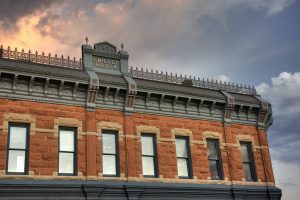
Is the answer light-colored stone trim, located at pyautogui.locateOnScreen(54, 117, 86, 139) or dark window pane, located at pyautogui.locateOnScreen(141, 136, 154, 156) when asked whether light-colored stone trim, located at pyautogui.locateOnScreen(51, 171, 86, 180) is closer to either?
light-colored stone trim, located at pyautogui.locateOnScreen(54, 117, 86, 139)

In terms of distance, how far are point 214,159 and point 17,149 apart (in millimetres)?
9908

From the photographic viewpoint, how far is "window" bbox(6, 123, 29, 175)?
1709 cm

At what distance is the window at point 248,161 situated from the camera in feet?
73.8

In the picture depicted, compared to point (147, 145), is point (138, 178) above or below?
below

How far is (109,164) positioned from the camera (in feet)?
62.3

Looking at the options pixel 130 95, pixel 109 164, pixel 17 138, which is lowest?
pixel 109 164

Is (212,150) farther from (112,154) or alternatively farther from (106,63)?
(106,63)

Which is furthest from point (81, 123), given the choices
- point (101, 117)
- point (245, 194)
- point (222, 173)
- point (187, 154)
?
point (245, 194)

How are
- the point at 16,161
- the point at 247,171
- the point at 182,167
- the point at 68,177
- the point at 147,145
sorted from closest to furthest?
the point at 16,161
the point at 68,177
the point at 147,145
the point at 182,167
the point at 247,171

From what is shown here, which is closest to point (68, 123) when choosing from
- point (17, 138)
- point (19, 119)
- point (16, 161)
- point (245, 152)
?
point (19, 119)

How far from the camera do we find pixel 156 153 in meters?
20.1

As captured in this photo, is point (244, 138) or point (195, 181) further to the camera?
point (244, 138)

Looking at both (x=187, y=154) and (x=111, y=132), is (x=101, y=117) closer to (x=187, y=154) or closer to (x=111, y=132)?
(x=111, y=132)

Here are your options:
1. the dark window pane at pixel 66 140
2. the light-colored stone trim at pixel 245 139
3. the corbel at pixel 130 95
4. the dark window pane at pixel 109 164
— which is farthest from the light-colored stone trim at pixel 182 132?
the dark window pane at pixel 66 140
